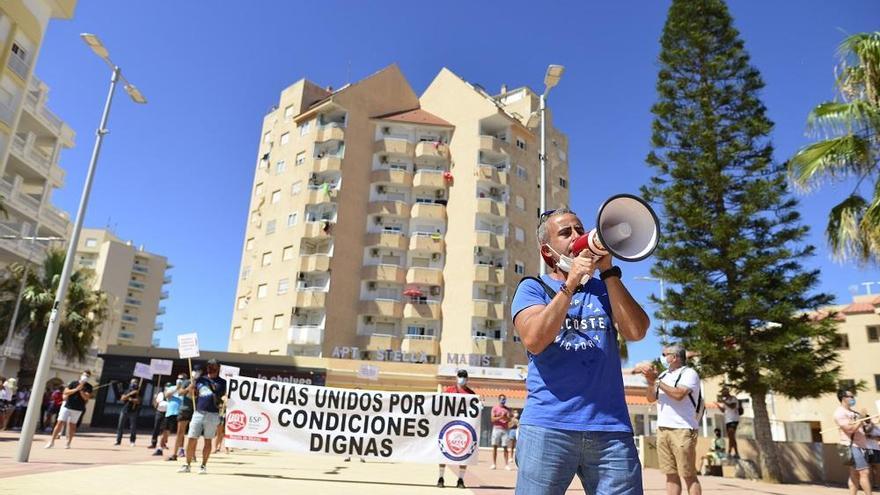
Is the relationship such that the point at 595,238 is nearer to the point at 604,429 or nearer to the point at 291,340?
the point at 604,429

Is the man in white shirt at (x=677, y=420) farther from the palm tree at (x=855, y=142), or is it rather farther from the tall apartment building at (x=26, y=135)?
the tall apartment building at (x=26, y=135)

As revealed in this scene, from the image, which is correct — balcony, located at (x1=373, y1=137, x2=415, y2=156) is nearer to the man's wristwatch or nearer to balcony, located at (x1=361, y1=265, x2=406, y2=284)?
balcony, located at (x1=361, y1=265, x2=406, y2=284)

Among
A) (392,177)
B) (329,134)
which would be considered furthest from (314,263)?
(329,134)

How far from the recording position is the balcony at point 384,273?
45.2 metres

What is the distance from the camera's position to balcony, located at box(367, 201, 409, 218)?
4700 centimetres

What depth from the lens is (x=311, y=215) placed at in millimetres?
46219

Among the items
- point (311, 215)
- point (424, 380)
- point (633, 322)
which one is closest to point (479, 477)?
point (633, 322)

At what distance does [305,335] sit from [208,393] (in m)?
33.4

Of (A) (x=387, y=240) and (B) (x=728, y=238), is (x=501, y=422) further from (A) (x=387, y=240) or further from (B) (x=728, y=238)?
(A) (x=387, y=240)

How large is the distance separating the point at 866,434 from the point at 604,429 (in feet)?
28.9

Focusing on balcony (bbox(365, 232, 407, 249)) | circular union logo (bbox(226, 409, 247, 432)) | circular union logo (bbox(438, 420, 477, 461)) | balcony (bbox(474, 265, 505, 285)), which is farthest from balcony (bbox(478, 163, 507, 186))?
circular union logo (bbox(226, 409, 247, 432))

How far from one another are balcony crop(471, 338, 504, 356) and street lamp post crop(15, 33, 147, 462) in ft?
103

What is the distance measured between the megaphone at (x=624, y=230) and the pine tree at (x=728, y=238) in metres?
17.1

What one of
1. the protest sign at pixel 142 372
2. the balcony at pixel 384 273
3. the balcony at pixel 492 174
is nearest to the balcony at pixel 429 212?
the balcony at pixel 492 174
